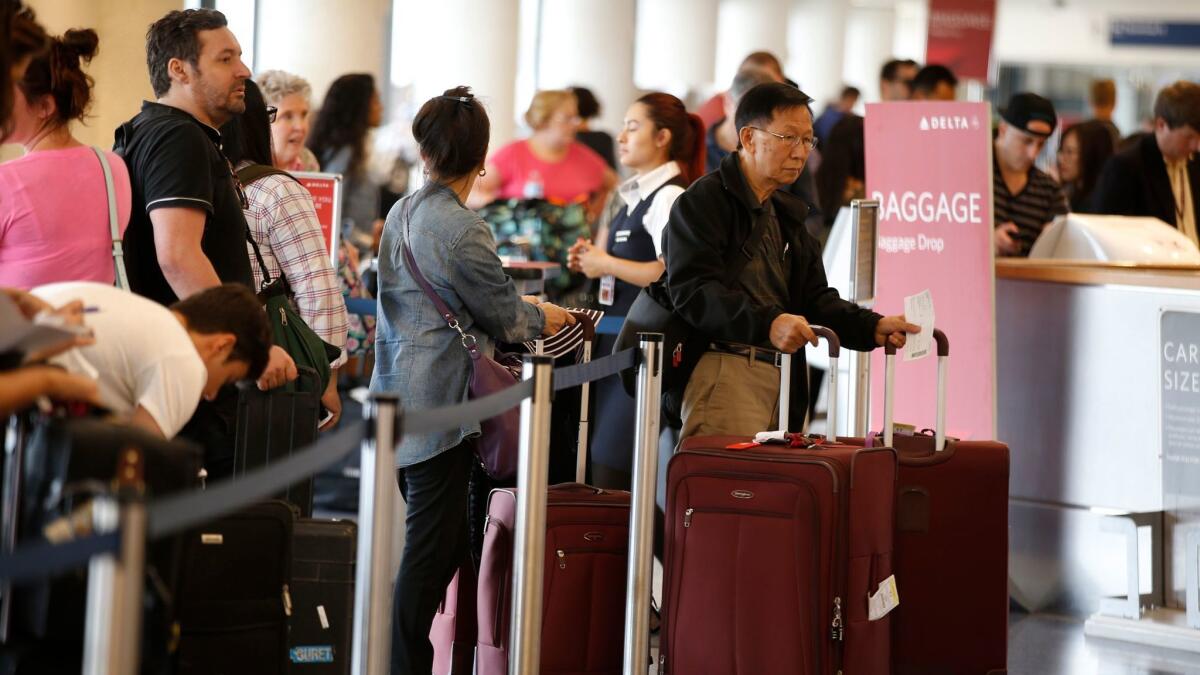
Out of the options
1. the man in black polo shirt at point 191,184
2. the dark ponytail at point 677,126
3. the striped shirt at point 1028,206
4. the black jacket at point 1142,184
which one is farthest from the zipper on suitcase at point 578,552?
the black jacket at point 1142,184

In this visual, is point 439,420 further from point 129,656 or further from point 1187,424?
point 1187,424

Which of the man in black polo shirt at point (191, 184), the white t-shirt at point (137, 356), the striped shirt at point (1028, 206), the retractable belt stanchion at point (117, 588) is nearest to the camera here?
the retractable belt stanchion at point (117, 588)

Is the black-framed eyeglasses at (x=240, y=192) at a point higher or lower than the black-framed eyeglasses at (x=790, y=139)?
lower

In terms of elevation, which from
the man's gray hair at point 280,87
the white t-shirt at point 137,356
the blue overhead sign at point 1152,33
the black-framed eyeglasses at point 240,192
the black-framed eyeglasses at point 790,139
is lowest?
the white t-shirt at point 137,356

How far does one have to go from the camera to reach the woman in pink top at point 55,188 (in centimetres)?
319

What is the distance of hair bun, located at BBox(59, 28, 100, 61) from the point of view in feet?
10.6

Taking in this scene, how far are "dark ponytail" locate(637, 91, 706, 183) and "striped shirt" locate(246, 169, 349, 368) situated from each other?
1372 mm

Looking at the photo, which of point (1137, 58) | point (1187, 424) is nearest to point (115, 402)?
point (1187, 424)

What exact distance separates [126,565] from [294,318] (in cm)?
202

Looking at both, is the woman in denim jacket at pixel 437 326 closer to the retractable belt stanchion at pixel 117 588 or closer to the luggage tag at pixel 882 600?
the luggage tag at pixel 882 600

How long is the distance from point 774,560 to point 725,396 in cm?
57

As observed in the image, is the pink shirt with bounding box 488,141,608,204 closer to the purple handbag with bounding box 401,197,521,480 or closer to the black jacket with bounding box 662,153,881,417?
the black jacket with bounding box 662,153,881,417

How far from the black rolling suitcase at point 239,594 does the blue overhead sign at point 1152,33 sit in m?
26.1

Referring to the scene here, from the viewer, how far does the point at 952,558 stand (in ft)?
13.7
